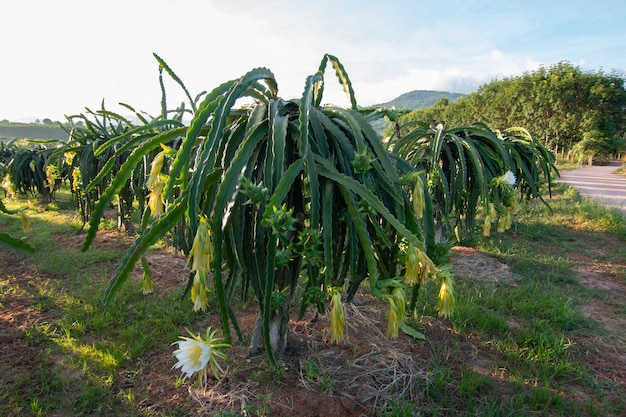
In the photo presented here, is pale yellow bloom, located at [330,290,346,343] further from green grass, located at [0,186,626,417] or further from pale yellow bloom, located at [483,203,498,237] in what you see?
pale yellow bloom, located at [483,203,498,237]

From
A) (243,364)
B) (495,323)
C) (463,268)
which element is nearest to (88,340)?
A: (243,364)

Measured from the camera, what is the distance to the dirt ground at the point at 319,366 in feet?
4.90

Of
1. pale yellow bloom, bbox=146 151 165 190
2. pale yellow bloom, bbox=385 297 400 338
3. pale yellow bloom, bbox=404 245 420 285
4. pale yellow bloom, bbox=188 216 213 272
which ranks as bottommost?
pale yellow bloom, bbox=385 297 400 338

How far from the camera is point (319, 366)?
169 centimetres

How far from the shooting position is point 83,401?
60.6 inches

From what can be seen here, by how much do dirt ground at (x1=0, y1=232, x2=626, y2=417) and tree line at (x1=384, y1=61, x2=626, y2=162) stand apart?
1240cm

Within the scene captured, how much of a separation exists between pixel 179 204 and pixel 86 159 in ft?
8.79

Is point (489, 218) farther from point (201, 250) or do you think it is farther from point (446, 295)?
point (201, 250)

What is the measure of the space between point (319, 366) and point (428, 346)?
63cm

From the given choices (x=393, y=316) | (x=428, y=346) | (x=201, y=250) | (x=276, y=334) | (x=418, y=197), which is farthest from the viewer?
(x=428, y=346)

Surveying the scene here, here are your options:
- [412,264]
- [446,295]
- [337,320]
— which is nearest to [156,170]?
[337,320]

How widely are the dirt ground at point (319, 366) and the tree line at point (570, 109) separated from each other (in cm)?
1240

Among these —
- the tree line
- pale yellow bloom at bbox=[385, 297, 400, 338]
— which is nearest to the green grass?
pale yellow bloom at bbox=[385, 297, 400, 338]

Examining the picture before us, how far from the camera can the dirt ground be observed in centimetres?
149
